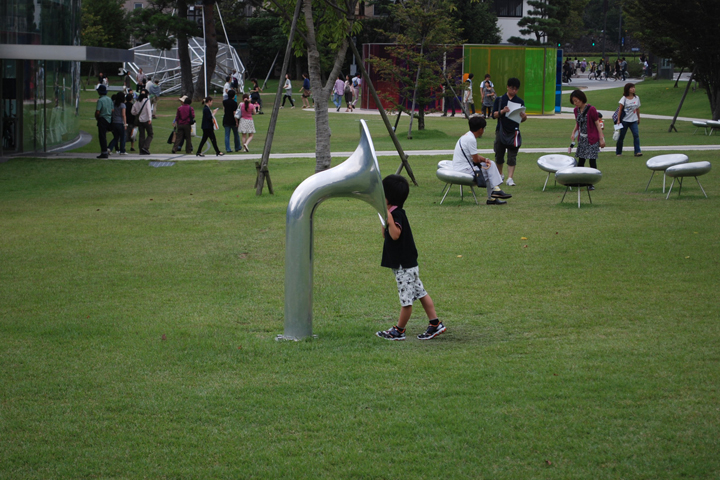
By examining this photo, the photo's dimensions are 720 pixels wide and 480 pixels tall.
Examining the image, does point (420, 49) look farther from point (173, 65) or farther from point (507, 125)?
point (173, 65)

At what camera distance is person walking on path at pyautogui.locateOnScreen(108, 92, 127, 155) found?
69.1ft

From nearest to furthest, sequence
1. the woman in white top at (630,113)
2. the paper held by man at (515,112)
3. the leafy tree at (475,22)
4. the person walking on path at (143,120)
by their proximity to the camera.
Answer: the paper held by man at (515,112)
the woman in white top at (630,113)
the person walking on path at (143,120)
the leafy tree at (475,22)

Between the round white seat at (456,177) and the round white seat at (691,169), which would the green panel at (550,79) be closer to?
the round white seat at (691,169)

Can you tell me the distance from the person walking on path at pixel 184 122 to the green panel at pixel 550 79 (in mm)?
20694

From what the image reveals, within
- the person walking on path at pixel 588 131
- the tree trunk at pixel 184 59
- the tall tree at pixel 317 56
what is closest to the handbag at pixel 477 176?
the person walking on path at pixel 588 131

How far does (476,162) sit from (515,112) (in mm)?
1693

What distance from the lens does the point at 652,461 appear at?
3977mm

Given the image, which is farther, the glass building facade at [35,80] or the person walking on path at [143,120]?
the person walking on path at [143,120]

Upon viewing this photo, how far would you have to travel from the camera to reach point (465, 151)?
12039 millimetres

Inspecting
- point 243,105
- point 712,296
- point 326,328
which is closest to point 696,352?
point 712,296

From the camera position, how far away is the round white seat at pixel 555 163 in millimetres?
14070

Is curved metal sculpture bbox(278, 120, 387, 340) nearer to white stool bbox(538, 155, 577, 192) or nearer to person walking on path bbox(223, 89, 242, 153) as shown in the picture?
white stool bbox(538, 155, 577, 192)

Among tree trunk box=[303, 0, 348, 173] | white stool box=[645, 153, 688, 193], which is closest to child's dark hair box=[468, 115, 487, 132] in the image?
tree trunk box=[303, 0, 348, 173]

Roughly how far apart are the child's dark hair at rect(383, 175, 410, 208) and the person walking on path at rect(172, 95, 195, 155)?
16685 mm
